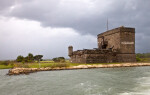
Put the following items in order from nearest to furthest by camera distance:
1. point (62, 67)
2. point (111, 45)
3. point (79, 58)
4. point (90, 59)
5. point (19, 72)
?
point (19, 72), point (62, 67), point (90, 59), point (79, 58), point (111, 45)

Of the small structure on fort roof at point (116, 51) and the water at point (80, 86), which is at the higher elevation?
the small structure on fort roof at point (116, 51)

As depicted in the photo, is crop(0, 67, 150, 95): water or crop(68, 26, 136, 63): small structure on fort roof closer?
crop(0, 67, 150, 95): water

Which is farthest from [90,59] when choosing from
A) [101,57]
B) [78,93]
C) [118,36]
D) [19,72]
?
[78,93]

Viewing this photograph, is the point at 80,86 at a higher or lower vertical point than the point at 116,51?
lower

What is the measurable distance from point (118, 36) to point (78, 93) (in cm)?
3401

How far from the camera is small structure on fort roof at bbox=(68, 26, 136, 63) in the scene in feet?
129

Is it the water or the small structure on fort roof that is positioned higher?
the small structure on fort roof

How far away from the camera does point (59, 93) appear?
11648 millimetres

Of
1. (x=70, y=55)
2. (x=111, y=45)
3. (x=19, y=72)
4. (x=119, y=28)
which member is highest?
(x=119, y=28)

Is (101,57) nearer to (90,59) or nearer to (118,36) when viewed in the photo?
(90,59)

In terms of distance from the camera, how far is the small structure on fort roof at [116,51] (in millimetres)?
39406

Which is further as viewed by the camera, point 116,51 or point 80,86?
point 116,51

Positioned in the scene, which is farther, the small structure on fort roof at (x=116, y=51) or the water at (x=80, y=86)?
the small structure on fort roof at (x=116, y=51)

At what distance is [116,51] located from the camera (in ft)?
140
